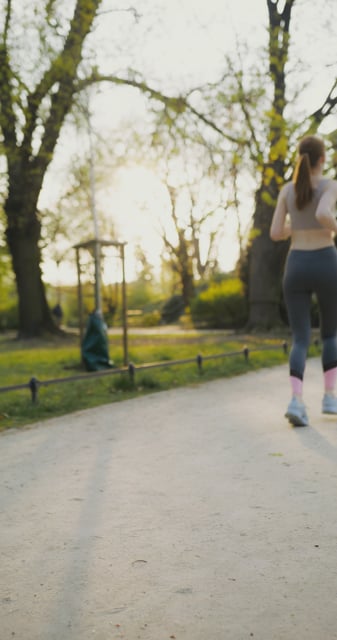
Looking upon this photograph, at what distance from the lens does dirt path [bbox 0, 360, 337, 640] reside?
209 cm

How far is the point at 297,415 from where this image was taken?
16.8 ft

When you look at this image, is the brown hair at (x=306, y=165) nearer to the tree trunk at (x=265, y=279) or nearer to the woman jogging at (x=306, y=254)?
the woman jogging at (x=306, y=254)

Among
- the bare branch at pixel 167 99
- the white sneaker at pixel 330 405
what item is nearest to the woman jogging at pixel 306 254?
the white sneaker at pixel 330 405

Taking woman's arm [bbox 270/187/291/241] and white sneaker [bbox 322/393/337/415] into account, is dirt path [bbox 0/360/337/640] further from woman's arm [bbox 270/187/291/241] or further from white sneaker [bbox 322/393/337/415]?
woman's arm [bbox 270/187/291/241]

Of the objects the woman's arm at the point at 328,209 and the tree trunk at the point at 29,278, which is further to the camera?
the tree trunk at the point at 29,278

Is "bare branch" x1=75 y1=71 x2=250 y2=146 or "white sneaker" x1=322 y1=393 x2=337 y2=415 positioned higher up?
"bare branch" x1=75 y1=71 x2=250 y2=146

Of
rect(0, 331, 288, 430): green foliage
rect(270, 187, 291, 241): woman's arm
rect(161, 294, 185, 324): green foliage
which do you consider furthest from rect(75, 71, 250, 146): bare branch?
rect(161, 294, 185, 324): green foliage

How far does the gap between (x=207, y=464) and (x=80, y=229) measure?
1237 inches

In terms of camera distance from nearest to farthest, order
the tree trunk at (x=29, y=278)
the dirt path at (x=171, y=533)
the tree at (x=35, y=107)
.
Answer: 1. the dirt path at (x=171, y=533)
2. the tree at (x=35, y=107)
3. the tree trunk at (x=29, y=278)

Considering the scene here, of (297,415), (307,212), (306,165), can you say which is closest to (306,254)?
(307,212)

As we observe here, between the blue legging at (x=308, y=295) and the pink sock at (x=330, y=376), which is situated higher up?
the blue legging at (x=308, y=295)

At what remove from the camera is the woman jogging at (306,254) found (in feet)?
16.9

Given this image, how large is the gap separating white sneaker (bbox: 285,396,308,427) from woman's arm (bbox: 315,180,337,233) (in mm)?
1356

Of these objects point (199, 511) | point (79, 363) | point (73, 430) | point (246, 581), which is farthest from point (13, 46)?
point (246, 581)
